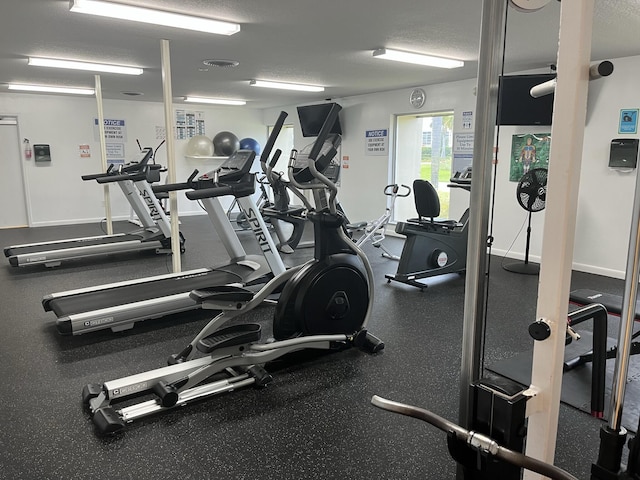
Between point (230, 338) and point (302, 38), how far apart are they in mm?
2849

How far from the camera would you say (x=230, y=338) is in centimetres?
272

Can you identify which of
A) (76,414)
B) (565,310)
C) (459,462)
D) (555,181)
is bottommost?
(76,414)

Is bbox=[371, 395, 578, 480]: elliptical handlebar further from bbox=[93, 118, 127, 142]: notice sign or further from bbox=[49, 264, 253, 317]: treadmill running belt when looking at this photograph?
bbox=[93, 118, 127, 142]: notice sign

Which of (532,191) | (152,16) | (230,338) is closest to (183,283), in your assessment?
(230,338)

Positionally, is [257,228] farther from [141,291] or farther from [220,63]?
[220,63]

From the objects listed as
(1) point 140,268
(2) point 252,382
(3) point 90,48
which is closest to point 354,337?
(2) point 252,382

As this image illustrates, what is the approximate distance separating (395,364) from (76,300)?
2.64 meters

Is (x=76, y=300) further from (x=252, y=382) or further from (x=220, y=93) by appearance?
(x=220, y=93)

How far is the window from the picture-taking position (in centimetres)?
730

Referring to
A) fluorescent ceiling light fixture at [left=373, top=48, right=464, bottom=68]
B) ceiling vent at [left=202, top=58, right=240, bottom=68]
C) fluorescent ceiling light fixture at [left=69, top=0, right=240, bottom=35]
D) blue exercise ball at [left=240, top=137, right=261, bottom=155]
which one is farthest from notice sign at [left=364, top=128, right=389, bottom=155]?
fluorescent ceiling light fixture at [left=69, top=0, right=240, bottom=35]

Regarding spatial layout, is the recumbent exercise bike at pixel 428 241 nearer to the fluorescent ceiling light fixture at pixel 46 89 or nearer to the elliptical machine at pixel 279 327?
the elliptical machine at pixel 279 327

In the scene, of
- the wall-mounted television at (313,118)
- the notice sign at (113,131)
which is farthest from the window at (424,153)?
the notice sign at (113,131)

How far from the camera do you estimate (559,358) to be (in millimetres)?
1082

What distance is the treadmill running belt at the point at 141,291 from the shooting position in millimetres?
3691
